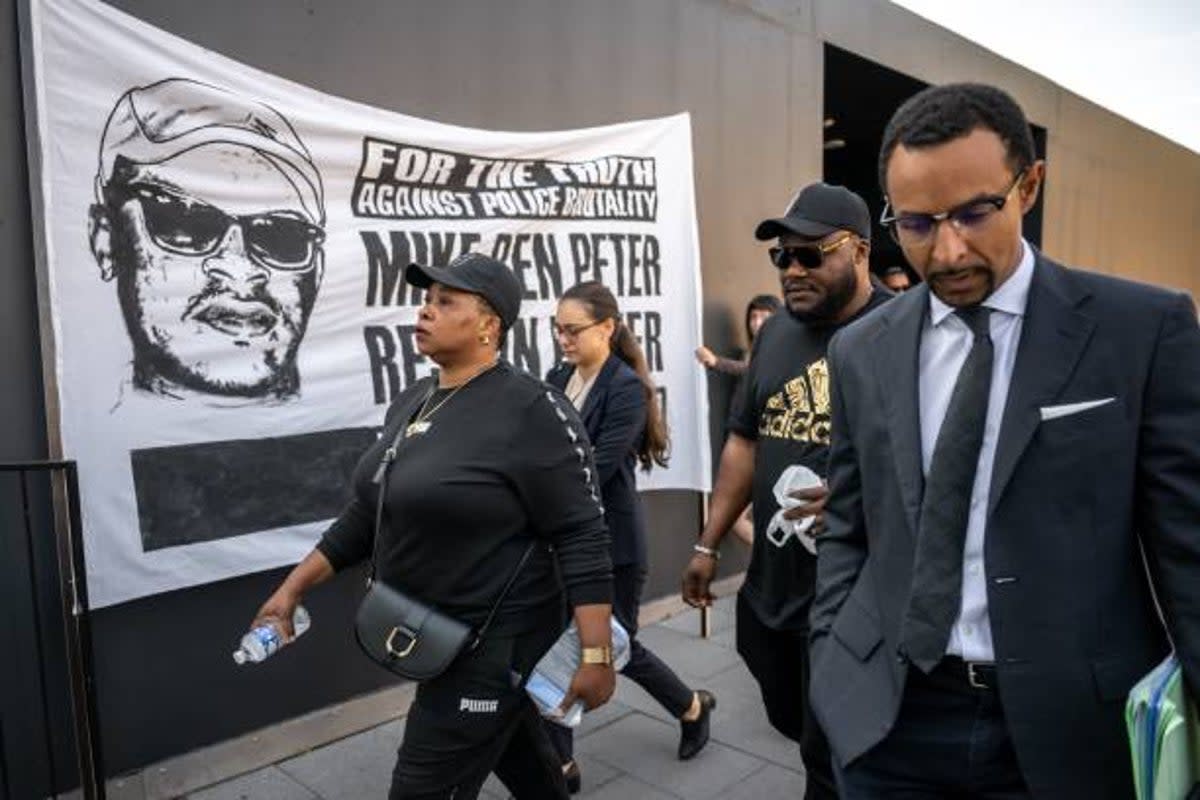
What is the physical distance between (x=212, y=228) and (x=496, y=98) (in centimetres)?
171

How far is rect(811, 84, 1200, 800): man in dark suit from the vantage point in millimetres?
1378

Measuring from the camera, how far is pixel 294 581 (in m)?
2.57

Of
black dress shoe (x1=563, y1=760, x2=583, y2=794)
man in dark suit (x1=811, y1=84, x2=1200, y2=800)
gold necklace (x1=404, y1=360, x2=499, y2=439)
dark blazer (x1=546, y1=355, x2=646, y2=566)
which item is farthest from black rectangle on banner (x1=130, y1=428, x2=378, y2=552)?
man in dark suit (x1=811, y1=84, x2=1200, y2=800)

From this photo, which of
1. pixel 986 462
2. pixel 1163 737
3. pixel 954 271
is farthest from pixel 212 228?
pixel 1163 737

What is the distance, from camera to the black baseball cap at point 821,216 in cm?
256

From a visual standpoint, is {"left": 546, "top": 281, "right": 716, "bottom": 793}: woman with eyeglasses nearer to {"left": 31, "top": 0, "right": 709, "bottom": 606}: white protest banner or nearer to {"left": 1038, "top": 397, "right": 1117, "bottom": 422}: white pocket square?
{"left": 31, "top": 0, "right": 709, "bottom": 606}: white protest banner

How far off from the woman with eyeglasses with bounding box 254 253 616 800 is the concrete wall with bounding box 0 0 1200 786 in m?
1.27

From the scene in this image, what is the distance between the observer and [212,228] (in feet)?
11.1

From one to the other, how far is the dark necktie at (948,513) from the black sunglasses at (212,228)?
2.89m

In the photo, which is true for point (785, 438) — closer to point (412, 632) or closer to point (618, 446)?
point (618, 446)

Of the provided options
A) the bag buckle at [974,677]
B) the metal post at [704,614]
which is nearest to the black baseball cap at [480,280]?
the bag buckle at [974,677]

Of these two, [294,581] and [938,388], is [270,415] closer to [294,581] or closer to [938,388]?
[294,581]

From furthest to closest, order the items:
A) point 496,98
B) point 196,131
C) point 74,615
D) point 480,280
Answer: point 496,98
point 196,131
point 74,615
point 480,280

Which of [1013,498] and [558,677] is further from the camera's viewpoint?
[558,677]
